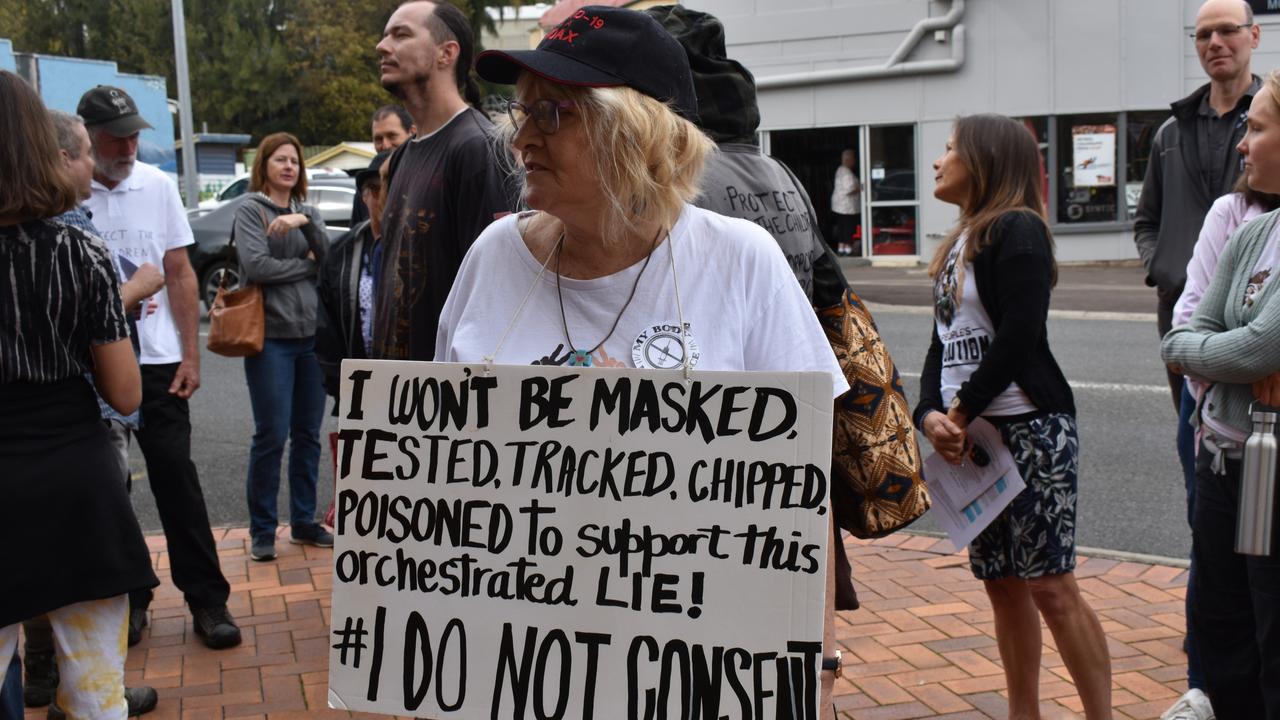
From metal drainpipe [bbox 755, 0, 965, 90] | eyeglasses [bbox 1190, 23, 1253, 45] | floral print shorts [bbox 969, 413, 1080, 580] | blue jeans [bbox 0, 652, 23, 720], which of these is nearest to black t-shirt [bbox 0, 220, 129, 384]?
blue jeans [bbox 0, 652, 23, 720]

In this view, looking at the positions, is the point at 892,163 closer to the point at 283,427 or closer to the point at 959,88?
the point at 959,88

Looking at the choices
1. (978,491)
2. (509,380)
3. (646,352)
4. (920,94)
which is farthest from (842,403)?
(920,94)

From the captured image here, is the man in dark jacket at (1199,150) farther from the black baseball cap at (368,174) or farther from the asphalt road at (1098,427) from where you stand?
the black baseball cap at (368,174)

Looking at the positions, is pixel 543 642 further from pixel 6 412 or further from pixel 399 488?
pixel 6 412

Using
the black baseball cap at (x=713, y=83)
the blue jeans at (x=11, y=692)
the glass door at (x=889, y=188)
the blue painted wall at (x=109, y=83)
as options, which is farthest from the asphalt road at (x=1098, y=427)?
the blue painted wall at (x=109, y=83)

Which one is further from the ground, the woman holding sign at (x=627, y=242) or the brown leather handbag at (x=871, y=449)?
the woman holding sign at (x=627, y=242)

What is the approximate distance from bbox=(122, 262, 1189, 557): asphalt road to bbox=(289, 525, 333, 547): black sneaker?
637mm

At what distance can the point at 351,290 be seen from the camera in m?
4.76

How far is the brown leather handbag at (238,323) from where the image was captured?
569 centimetres

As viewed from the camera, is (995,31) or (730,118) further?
(995,31)

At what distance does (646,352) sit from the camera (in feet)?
7.07

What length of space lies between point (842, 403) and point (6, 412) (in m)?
1.88

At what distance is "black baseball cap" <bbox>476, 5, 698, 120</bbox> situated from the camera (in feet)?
6.93

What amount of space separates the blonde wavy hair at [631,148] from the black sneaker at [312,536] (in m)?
4.14
